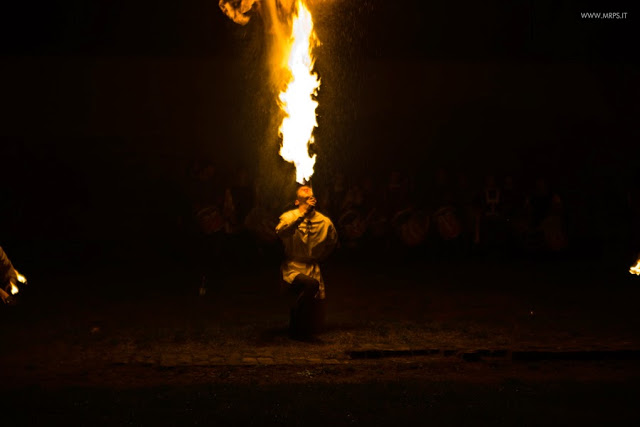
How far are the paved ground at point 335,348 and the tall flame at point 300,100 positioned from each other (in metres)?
2.00

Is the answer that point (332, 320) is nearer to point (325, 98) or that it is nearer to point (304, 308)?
point (304, 308)

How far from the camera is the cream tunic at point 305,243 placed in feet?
29.0

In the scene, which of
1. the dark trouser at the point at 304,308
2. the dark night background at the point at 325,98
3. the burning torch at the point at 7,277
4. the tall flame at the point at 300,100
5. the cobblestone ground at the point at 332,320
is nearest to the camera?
the burning torch at the point at 7,277

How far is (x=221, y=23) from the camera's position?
16.8m

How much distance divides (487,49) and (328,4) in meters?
3.53

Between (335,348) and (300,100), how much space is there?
3.02 meters

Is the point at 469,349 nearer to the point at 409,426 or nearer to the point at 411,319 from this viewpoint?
the point at 411,319

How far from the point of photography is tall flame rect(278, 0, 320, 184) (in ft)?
30.1

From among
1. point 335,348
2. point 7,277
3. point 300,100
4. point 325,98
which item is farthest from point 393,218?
point 7,277

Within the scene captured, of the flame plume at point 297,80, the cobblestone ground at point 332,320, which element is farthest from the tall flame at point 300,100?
the cobblestone ground at point 332,320

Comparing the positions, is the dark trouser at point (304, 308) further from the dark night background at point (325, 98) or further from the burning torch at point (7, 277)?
the dark night background at point (325, 98)

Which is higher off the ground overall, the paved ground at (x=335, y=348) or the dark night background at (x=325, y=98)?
the dark night background at (x=325, y=98)

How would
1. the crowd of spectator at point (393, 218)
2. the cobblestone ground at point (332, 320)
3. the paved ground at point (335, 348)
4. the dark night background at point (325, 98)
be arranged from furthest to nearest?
1. the dark night background at point (325, 98)
2. the crowd of spectator at point (393, 218)
3. the cobblestone ground at point (332, 320)
4. the paved ground at point (335, 348)

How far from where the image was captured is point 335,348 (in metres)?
8.41
